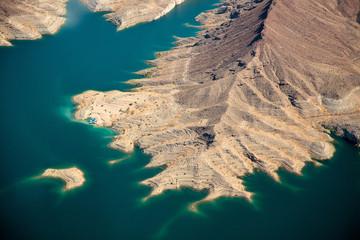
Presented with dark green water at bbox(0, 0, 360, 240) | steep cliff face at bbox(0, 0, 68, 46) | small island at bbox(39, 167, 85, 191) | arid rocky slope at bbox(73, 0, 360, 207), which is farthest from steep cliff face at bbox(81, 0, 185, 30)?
small island at bbox(39, 167, 85, 191)

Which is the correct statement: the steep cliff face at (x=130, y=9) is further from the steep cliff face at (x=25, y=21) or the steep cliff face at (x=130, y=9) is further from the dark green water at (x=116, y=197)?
the dark green water at (x=116, y=197)

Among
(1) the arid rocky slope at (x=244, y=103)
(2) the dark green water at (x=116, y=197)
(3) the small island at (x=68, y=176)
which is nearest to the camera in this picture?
(2) the dark green water at (x=116, y=197)

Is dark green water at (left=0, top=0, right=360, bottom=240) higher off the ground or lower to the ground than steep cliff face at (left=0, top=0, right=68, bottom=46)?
lower

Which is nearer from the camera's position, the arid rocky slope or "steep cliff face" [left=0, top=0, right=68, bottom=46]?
the arid rocky slope

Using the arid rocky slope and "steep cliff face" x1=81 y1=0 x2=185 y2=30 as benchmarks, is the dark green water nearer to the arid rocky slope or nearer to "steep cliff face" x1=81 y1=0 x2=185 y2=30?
the arid rocky slope

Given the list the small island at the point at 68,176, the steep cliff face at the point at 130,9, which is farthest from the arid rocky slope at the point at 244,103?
the steep cliff face at the point at 130,9

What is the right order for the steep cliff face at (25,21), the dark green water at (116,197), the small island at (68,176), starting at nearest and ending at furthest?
1. the dark green water at (116,197)
2. the small island at (68,176)
3. the steep cliff face at (25,21)
